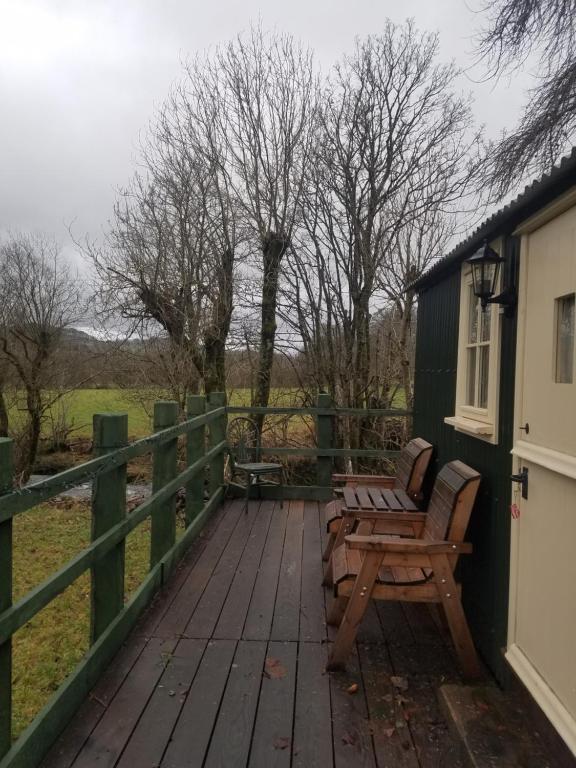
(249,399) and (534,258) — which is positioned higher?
(534,258)

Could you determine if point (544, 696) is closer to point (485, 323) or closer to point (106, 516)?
point (485, 323)

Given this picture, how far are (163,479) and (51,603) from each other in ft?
9.37

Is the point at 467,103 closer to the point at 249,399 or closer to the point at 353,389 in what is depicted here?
the point at 353,389

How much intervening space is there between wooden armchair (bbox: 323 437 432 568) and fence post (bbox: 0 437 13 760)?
1970 millimetres

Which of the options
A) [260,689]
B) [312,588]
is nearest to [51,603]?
[312,588]

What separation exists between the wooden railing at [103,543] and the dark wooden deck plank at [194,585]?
15 centimetres

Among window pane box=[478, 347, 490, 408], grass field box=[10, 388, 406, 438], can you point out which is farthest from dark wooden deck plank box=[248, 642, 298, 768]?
grass field box=[10, 388, 406, 438]

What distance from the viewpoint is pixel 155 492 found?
3.32 metres

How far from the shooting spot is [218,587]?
3510 mm

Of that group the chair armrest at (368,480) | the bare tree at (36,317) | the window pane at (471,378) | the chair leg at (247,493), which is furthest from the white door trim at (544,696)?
the bare tree at (36,317)

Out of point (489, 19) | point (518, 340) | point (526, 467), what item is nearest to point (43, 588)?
point (526, 467)

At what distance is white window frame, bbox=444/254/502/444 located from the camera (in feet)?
8.61

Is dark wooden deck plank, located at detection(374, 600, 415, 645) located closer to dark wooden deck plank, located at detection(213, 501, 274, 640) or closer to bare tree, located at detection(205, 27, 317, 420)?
dark wooden deck plank, located at detection(213, 501, 274, 640)

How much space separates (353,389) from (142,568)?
4.33m
